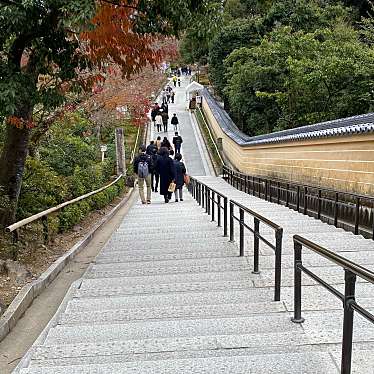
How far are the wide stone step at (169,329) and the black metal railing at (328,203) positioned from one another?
4.17m

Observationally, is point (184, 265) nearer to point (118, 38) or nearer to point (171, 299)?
point (171, 299)

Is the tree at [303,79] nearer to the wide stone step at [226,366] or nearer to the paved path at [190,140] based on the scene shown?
the paved path at [190,140]

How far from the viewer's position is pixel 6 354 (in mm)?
4004

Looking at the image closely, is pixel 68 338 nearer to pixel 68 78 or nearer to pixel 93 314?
pixel 93 314

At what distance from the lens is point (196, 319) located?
12.9 ft

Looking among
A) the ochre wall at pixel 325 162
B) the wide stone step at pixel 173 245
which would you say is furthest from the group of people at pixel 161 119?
the wide stone step at pixel 173 245

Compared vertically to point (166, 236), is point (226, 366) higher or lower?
higher

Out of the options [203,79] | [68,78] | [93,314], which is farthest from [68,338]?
[203,79]

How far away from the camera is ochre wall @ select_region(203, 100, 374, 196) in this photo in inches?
355

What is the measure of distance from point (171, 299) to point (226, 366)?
1.77m

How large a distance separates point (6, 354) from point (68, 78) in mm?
3135

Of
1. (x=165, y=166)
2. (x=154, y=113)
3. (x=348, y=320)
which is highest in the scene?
(x=154, y=113)

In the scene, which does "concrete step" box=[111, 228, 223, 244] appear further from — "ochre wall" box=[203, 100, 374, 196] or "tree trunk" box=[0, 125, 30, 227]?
"ochre wall" box=[203, 100, 374, 196]

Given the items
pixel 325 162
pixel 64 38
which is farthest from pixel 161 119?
pixel 64 38
